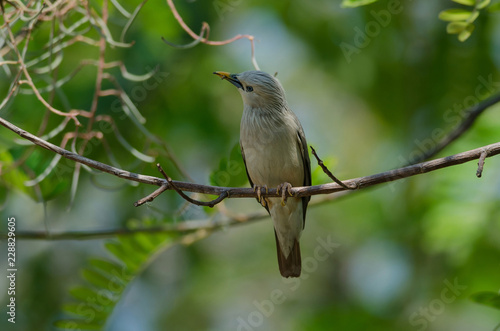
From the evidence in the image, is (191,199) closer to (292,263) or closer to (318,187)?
(318,187)

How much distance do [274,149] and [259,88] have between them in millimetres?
471

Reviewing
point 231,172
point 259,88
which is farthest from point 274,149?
point 259,88

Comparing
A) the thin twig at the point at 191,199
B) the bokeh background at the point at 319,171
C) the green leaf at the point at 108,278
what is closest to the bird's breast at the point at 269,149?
the bokeh background at the point at 319,171

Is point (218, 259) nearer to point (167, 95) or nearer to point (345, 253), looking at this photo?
point (345, 253)

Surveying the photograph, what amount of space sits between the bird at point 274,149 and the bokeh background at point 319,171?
18cm

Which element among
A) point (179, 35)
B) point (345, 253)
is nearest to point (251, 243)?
point (345, 253)

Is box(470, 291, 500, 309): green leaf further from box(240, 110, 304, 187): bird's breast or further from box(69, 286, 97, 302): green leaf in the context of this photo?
box(69, 286, 97, 302): green leaf

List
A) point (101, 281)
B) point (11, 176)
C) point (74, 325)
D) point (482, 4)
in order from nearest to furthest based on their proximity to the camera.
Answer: point (482, 4), point (11, 176), point (74, 325), point (101, 281)

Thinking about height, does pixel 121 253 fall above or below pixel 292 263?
above

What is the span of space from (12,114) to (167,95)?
1793 millimetres

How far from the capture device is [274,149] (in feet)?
13.3

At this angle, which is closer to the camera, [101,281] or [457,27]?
[457,27]

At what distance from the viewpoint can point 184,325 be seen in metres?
7.71

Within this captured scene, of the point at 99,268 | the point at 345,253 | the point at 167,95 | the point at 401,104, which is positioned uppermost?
the point at 167,95
